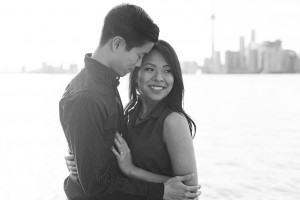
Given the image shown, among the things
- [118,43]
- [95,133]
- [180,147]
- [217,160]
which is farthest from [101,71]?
[217,160]

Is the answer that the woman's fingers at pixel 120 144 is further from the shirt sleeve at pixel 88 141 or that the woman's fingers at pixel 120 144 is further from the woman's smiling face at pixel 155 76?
the woman's smiling face at pixel 155 76

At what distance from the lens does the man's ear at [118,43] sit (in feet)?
6.57

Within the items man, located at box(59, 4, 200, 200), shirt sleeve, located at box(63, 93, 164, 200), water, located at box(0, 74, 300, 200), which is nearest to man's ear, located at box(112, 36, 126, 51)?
man, located at box(59, 4, 200, 200)

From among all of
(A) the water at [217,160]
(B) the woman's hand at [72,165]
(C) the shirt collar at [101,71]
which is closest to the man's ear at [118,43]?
(C) the shirt collar at [101,71]

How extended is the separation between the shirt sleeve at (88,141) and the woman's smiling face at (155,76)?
604mm

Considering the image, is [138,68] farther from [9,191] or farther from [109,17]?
[9,191]

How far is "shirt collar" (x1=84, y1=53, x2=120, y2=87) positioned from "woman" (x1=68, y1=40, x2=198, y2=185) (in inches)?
11.8

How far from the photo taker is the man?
1801 mm

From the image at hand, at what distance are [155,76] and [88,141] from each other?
721mm

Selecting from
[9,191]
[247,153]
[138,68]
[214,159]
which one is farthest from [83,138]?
[247,153]

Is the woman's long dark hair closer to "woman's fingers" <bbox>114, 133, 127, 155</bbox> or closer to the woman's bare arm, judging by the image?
the woman's bare arm

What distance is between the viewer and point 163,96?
2.41 metres

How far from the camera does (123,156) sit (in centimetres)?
211

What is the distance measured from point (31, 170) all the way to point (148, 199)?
14.8 feet
